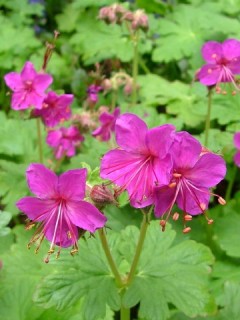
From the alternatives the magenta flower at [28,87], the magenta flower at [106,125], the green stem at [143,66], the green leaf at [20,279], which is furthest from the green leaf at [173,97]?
the green leaf at [20,279]

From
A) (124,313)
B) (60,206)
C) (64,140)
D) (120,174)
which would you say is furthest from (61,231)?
(64,140)

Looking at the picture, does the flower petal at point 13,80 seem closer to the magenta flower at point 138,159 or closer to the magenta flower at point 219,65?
the magenta flower at point 219,65

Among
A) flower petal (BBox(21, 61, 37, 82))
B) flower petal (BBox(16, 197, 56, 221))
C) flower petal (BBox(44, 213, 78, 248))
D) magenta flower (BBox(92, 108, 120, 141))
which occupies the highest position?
flower petal (BBox(16, 197, 56, 221))

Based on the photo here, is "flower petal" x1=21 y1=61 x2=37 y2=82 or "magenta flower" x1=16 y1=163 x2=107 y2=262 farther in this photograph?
"flower petal" x1=21 y1=61 x2=37 y2=82

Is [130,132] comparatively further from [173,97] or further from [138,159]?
[173,97]

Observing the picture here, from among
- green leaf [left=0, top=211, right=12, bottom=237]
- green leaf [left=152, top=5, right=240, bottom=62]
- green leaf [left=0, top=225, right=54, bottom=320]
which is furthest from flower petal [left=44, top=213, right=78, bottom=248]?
green leaf [left=152, top=5, right=240, bottom=62]

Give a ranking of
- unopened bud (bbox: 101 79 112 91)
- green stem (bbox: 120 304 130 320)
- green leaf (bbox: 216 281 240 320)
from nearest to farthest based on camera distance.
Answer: green stem (bbox: 120 304 130 320)
green leaf (bbox: 216 281 240 320)
unopened bud (bbox: 101 79 112 91)

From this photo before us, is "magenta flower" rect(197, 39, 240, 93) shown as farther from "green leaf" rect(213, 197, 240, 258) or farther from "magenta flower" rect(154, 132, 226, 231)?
"magenta flower" rect(154, 132, 226, 231)

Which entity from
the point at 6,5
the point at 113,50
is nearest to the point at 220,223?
the point at 113,50
